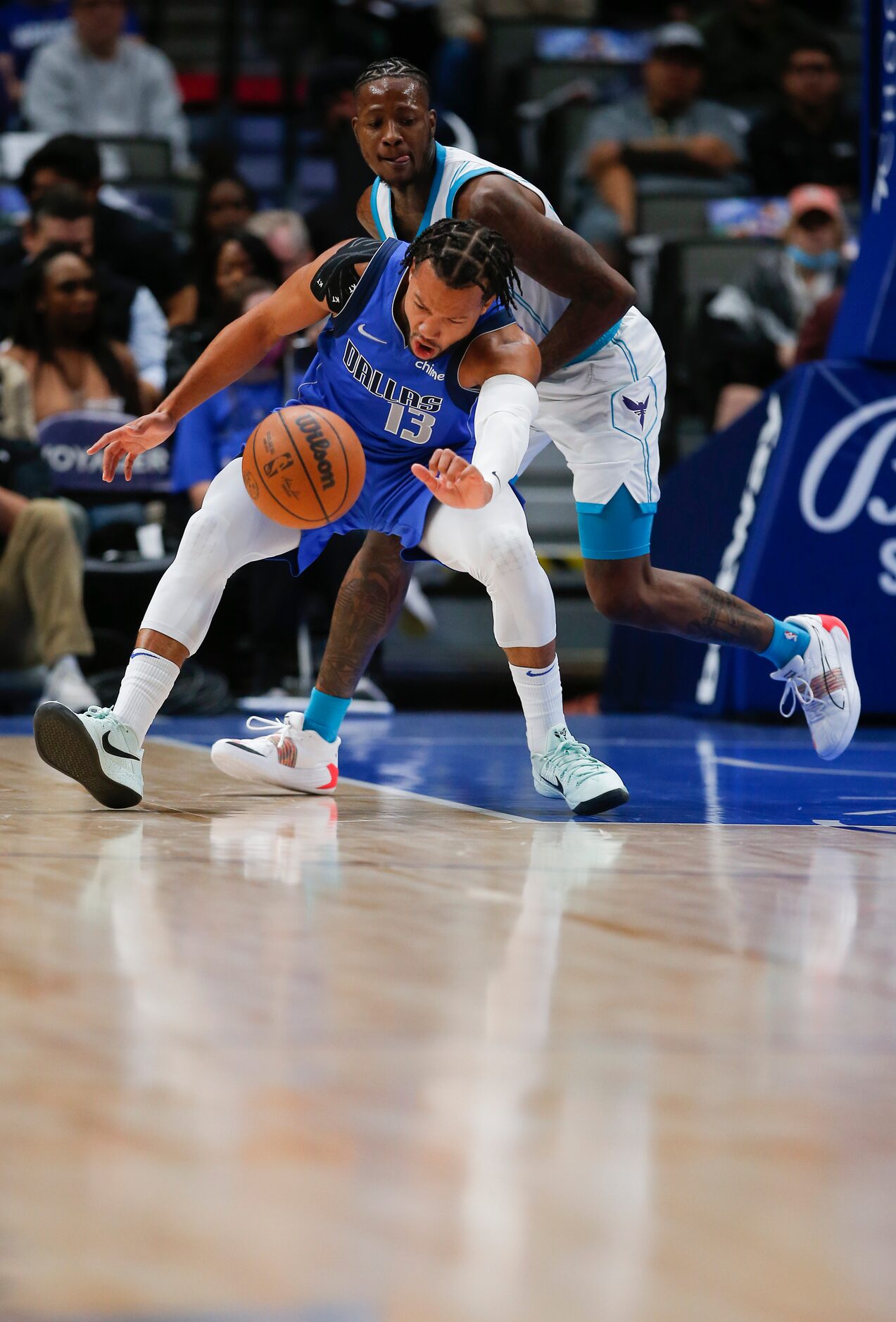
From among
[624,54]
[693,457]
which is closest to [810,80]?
[624,54]

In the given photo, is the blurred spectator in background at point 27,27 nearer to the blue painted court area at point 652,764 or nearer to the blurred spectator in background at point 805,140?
the blurred spectator in background at point 805,140

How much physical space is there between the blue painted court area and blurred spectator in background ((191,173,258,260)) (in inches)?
115

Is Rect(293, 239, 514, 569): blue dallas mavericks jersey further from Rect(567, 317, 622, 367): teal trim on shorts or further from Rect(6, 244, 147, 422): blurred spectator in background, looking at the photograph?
Rect(6, 244, 147, 422): blurred spectator in background

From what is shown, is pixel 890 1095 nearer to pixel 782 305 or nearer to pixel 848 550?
pixel 848 550

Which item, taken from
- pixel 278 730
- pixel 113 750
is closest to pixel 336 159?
pixel 278 730

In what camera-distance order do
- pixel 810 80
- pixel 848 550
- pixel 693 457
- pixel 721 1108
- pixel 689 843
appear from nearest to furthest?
pixel 721 1108
pixel 689 843
pixel 848 550
pixel 693 457
pixel 810 80

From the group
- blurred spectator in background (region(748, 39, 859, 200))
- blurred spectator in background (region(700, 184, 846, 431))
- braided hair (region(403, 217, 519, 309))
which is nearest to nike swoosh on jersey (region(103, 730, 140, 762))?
braided hair (region(403, 217, 519, 309))

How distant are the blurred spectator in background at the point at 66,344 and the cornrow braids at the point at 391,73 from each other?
364cm

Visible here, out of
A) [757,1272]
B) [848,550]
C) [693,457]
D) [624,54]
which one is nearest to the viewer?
[757,1272]

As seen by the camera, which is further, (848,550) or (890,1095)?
(848,550)

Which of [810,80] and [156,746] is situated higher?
[810,80]

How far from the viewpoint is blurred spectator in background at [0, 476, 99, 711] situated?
6387 millimetres

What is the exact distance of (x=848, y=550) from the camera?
622 cm

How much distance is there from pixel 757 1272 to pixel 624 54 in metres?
11.1
